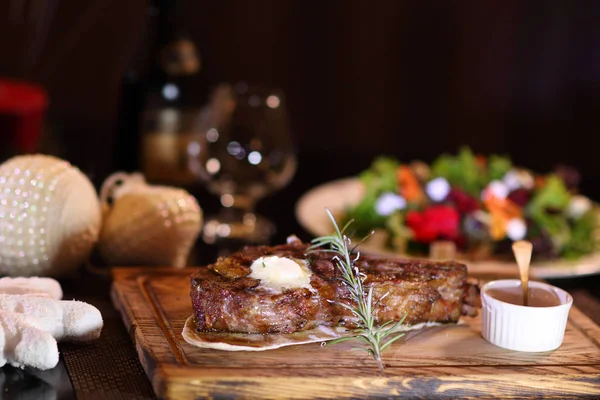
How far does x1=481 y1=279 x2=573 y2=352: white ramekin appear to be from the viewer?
1.37 metres

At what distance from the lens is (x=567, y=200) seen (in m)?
2.45

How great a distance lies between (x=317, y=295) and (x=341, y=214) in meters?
1.11

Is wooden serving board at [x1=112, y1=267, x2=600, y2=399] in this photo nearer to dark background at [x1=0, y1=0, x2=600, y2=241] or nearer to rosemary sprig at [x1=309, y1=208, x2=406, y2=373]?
rosemary sprig at [x1=309, y1=208, x2=406, y2=373]

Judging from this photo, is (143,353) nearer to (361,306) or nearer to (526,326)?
(361,306)

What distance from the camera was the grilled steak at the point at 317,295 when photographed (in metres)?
1.34

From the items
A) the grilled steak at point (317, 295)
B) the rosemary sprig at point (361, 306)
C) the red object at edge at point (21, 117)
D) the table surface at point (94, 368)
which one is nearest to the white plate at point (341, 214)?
the table surface at point (94, 368)

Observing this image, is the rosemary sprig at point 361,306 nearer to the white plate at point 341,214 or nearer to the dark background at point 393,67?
the white plate at point 341,214

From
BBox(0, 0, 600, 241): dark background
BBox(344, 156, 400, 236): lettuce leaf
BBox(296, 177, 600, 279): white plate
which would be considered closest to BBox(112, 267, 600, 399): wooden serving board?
BBox(296, 177, 600, 279): white plate

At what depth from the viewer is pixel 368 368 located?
50.2 inches

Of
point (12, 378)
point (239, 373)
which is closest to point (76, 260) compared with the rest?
point (12, 378)

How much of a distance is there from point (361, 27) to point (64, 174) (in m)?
2.93

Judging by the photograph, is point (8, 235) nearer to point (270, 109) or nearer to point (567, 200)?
point (270, 109)

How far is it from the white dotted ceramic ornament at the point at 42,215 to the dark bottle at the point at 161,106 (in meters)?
0.75

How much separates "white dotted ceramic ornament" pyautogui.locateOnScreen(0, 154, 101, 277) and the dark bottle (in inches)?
29.7
